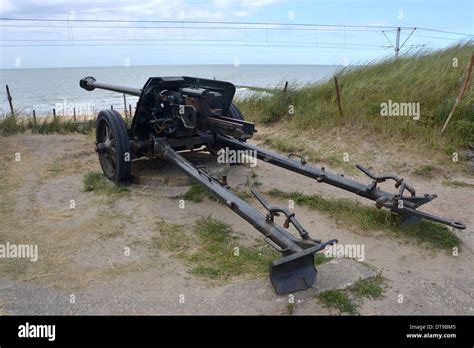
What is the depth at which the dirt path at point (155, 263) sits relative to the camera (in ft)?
11.5

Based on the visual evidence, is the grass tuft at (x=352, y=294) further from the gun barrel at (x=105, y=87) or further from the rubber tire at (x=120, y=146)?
the gun barrel at (x=105, y=87)

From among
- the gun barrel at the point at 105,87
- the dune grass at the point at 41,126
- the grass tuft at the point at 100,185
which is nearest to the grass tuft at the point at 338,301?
the grass tuft at the point at 100,185

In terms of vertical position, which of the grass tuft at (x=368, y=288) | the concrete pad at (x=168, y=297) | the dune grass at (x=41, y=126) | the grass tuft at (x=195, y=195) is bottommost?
the grass tuft at (x=368, y=288)

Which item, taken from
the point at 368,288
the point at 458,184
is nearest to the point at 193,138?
the point at 368,288

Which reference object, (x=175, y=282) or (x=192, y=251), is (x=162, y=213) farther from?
(x=175, y=282)

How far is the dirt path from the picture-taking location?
139 inches

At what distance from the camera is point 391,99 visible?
30.6 ft

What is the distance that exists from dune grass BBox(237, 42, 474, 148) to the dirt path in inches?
76.3

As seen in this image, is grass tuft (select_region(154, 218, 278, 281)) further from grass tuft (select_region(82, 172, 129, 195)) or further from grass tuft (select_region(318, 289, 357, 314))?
grass tuft (select_region(82, 172, 129, 195))

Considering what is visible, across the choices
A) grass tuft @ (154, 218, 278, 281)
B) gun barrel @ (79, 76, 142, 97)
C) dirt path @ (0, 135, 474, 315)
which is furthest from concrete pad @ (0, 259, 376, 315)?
gun barrel @ (79, 76, 142, 97)

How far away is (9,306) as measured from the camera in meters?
3.51

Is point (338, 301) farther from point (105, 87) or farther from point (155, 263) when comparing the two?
point (105, 87)

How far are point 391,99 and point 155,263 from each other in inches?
265

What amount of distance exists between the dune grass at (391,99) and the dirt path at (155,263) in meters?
1.94
